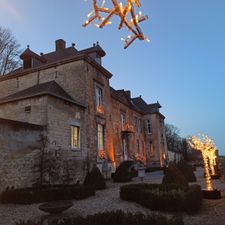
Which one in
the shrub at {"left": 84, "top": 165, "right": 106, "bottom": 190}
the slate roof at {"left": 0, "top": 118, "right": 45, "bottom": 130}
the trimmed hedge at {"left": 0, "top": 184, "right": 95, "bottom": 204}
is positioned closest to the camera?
the trimmed hedge at {"left": 0, "top": 184, "right": 95, "bottom": 204}

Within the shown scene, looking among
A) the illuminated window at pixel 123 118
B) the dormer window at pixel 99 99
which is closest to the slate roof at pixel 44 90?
the dormer window at pixel 99 99

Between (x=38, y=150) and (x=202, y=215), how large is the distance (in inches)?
318

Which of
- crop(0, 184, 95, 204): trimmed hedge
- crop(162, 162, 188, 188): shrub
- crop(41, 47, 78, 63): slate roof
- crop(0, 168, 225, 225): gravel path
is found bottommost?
crop(0, 168, 225, 225): gravel path

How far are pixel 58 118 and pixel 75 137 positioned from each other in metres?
2.05

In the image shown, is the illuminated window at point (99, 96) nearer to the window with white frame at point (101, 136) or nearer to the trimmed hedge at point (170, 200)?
the window with white frame at point (101, 136)

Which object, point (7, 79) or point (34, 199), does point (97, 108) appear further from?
point (34, 199)

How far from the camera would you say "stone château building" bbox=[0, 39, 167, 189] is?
10789mm

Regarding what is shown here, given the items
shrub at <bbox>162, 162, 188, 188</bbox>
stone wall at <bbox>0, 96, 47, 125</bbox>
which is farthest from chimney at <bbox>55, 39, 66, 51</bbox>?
shrub at <bbox>162, 162, 188, 188</bbox>

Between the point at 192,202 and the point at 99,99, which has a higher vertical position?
the point at 99,99

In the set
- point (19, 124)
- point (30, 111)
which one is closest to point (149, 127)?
point (30, 111)

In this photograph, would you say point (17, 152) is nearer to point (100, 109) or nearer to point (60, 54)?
point (100, 109)

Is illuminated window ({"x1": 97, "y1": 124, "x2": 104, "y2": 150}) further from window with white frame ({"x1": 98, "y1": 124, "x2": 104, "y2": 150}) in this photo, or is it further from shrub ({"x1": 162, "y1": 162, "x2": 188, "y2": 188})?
shrub ({"x1": 162, "y1": 162, "x2": 188, "y2": 188})

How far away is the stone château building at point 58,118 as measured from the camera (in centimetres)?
1079

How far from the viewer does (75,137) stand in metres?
15.0
